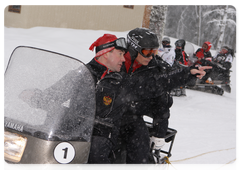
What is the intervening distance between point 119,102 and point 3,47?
27.6 ft

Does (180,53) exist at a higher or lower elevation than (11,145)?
higher

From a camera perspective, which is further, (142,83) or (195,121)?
(195,121)

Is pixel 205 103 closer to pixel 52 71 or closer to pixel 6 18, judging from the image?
pixel 52 71

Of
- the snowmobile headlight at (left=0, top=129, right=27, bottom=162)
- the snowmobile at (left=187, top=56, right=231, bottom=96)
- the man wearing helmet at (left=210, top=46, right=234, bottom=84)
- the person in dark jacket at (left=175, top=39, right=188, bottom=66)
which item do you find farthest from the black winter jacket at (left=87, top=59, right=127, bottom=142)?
the man wearing helmet at (left=210, top=46, right=234, bottom=84)

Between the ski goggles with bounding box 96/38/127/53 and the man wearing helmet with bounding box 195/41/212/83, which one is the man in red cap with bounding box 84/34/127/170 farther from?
the man wearing helmet with bounding box 195/41/212/83

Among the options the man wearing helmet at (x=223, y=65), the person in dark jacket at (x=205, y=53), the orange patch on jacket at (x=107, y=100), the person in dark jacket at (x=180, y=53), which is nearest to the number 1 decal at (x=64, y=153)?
the orange patch on jacket at (x=107, y=100)

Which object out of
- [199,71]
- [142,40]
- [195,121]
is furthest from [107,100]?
[195,121]

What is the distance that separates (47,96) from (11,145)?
0.38 m

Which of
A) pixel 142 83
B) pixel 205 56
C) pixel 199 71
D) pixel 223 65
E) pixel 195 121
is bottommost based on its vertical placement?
pixel 195 121

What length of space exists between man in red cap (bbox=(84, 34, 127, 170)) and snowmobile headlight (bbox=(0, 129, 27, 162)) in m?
0.56

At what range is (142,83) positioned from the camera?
2695 millimetres

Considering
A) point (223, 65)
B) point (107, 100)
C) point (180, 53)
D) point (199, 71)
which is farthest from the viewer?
point (223, 65)

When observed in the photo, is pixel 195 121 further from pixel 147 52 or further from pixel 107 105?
pixel 107 105

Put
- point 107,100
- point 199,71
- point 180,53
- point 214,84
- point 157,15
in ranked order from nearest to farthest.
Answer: point 107,100 < point 199,71 < point 157,15 < point 180,53 < point 214,84
